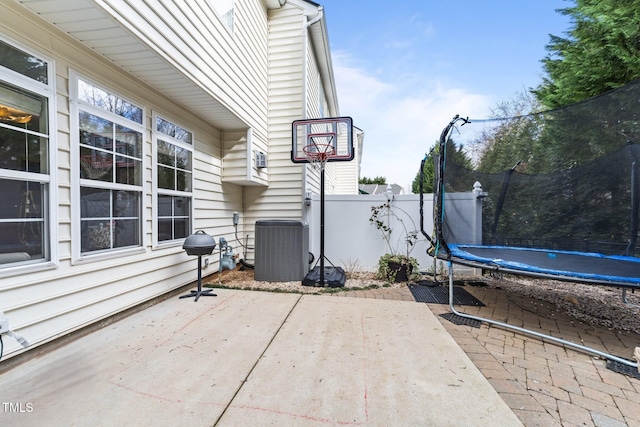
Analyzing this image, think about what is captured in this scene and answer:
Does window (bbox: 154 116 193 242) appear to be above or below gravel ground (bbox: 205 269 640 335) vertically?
above

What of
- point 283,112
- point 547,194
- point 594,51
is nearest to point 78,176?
point 283,112

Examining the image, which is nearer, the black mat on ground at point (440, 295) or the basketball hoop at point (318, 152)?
the black mat on ground at point (440, 295)

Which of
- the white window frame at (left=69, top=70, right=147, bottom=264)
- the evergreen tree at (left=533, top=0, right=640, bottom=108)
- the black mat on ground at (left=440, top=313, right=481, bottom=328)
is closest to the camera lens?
the white window frame at (left=69, top=70, right=147, bottom=264)

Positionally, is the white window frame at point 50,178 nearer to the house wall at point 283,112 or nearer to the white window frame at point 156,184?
the white window frame at point 156,184

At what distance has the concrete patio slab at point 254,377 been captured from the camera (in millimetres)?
1499

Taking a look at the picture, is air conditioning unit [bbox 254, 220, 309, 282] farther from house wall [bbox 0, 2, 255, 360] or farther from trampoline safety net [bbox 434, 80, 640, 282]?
trampoline safety net [bbox 434, 80, 640, 282]

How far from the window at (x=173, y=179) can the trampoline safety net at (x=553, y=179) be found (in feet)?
11.8

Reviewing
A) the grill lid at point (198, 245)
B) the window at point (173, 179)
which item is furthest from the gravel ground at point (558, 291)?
the window at point (173, 179)

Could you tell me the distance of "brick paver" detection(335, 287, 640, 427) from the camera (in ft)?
5.04

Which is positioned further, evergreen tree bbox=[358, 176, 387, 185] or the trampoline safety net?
evergreen tree bbox=[358, 176, 387, 185]

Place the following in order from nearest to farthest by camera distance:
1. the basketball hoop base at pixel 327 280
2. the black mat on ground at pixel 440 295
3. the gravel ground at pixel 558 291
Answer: the gravel ground at pixel 558 291 → the black mat on ground at pixel 440 295 → the basketball hoop base at pixel 327 280

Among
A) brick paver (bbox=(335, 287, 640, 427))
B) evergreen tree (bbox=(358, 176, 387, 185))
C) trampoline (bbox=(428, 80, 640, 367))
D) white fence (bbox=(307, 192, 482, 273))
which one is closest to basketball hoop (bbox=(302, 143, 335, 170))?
white fence (bbox=(307, 192, 482, 273))

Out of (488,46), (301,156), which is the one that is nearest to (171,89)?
(301,156)

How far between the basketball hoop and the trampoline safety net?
6.14 feet
